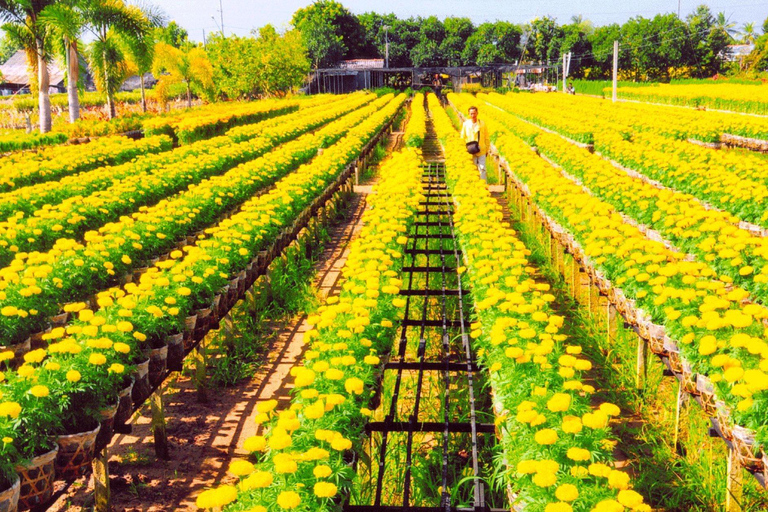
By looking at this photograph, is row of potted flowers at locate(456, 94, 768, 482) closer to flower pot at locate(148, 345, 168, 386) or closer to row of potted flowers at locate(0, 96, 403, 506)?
row of potted flowers at locate(0, 96, 403, 506)

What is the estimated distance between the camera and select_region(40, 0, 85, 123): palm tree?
2427 cm

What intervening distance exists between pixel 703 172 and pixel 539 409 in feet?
30.2

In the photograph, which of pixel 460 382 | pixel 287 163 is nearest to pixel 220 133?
pixel 287 163

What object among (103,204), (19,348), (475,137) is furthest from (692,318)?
(475,137)

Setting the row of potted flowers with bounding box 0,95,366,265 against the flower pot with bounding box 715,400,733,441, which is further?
the row of potted flowers with bounding box 0,95,366,265

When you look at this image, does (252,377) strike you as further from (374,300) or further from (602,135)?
A: (602,135)

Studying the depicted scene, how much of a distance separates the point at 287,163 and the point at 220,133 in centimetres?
1459

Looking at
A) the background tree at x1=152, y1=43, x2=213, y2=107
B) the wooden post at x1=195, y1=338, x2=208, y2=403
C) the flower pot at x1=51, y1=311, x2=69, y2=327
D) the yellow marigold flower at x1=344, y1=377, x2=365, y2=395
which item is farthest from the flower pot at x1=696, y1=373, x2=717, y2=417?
the background tree at x1=152, y1=43, x2=213, y2=107

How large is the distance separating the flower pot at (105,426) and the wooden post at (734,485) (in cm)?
404

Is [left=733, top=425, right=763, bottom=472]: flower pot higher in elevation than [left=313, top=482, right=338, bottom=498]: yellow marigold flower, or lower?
lower

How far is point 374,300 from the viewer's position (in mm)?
5496

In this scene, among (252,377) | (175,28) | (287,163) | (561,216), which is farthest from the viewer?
(175,28)

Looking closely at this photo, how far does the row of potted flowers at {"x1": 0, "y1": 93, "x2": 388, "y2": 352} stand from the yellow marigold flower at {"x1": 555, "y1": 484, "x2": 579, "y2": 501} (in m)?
4.22

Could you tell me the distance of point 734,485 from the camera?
4492mm
